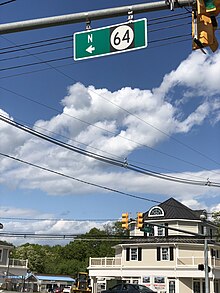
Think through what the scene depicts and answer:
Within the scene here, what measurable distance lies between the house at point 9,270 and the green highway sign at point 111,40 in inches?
2203

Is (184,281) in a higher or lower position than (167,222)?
lower

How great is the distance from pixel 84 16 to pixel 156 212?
46814 mm

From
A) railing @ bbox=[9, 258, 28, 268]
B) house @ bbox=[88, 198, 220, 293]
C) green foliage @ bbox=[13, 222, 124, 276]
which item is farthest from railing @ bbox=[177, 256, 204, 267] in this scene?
green foliage @ bbox=[13, 222, 124, 276]

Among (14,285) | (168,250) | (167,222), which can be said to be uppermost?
(167,222)

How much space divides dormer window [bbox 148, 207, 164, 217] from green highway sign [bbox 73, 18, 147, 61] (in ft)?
151

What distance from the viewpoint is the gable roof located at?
52.7 m

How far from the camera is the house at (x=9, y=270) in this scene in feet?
197

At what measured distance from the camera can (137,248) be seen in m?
52.7

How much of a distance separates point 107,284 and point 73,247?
49.6 meters

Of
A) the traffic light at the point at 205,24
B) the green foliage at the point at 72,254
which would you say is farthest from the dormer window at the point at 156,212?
the traffic light at the point at 205,24

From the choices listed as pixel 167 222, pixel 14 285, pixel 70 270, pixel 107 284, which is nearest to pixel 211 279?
pixel 167 222

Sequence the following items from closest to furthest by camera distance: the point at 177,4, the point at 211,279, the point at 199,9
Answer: the point at 199,9 → the point at 177,4 → the point at 211,279

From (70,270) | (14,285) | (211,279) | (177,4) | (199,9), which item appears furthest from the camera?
(70,270)

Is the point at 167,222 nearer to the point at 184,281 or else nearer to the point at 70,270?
the point at 184,281
